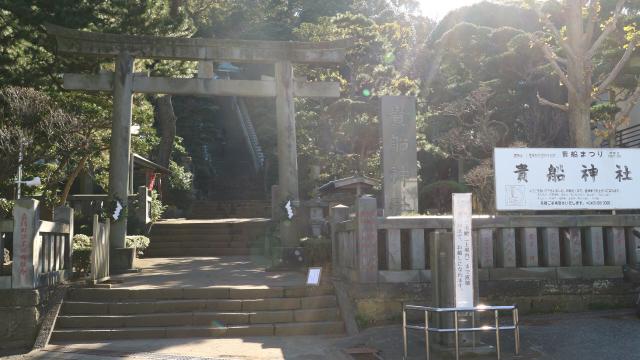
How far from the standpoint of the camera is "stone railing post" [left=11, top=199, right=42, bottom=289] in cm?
827

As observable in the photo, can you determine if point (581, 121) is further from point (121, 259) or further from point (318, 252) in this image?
point (121, 259)

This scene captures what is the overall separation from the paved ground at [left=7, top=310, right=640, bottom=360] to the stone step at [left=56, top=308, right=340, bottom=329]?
20.6 inches

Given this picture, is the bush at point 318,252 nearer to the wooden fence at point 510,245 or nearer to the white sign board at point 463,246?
the wooden fence at point 510,245

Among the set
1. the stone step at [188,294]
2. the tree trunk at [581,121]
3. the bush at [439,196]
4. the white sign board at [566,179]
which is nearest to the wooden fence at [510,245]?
the white sign board at [566,179]

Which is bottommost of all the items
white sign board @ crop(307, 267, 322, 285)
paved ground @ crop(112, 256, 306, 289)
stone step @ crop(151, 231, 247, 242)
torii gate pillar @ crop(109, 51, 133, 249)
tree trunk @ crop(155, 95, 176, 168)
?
paved ground @ crop(112, 256, 306, 289)

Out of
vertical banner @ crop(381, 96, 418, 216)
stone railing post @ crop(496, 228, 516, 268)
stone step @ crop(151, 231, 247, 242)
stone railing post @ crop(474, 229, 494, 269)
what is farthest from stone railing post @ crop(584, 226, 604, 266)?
stone step @ crop(151, 231, 247, 242)

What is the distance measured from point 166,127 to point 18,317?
56.7ft

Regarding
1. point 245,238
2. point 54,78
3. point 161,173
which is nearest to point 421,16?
point 161,173

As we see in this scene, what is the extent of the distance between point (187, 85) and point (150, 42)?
1361mm

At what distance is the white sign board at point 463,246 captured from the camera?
6.51 meters

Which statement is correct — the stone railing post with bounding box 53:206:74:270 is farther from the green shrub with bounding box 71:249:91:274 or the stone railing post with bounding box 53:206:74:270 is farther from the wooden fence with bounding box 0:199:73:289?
the wooden fence with bounding box 0:199:73:289

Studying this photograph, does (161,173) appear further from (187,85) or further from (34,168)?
(187,85)

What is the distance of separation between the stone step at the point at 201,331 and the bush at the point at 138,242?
562cm

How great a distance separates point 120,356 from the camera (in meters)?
7.15
